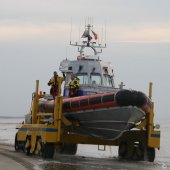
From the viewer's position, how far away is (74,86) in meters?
21.6

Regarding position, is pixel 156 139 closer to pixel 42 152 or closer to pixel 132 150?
pixel 132 150

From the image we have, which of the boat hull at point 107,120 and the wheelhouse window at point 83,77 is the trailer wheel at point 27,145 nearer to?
the boat hull at point 107,120

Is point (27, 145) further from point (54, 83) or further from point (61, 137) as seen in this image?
point (54, 83)

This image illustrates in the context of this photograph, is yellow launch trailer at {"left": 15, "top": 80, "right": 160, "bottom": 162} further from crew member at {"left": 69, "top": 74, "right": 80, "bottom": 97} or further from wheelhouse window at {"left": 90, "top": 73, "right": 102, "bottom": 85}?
wheelhouse window at {"left": 90, "top": 73, "right": 102, "bottom": 85}

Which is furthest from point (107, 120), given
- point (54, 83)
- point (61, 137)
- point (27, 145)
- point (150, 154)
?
point (27, 145)

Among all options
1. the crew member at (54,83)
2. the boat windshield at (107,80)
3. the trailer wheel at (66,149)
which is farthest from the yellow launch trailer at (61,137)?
the boat windshield at (107,80)

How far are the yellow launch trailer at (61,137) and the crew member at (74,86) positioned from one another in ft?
1.91

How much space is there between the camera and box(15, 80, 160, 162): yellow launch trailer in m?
19.9

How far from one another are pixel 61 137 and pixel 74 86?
176 centimetres

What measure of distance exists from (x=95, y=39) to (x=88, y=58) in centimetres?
188

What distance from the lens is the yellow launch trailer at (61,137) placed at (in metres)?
19.9

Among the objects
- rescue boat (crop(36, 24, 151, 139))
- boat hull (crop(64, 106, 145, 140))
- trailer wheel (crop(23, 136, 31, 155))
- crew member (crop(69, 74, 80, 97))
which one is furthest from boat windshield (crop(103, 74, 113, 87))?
trailer wheel (crop(23, 136, 31, 155))

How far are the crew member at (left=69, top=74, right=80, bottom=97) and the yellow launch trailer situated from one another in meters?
0.58

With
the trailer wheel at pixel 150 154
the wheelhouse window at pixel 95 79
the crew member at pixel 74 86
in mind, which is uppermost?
the wheelhouse window at pixel 95 79
